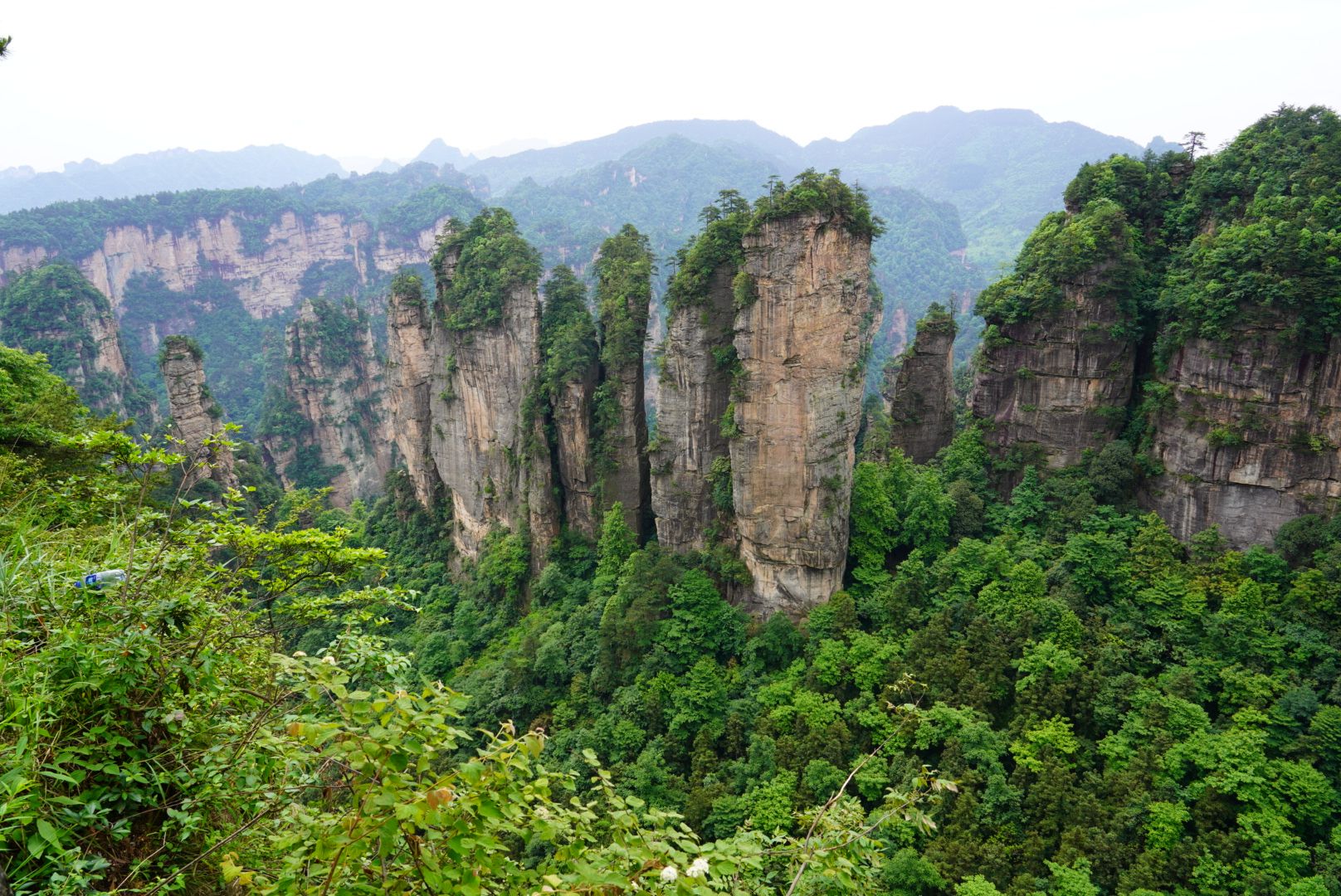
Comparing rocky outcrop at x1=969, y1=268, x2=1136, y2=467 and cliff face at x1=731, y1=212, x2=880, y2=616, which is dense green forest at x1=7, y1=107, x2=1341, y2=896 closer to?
rocky outcrop at x1=969, y1=268, x2=1136, y2=467

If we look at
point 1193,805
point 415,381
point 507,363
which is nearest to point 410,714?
point 1193,805

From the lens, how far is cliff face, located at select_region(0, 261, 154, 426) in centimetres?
5878

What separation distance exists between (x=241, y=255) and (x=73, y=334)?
60.3m

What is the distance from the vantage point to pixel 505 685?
26266 mm

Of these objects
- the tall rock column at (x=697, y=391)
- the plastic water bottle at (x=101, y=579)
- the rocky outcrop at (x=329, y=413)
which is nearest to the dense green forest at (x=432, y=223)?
the rocky outcrop at (x=329, y=413)

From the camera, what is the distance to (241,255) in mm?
114062

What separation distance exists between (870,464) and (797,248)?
Result: 28.2ft

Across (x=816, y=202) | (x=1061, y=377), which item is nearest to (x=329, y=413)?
(x=816, y=202)

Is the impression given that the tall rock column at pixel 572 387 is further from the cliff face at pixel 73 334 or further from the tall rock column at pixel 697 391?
the cliff face at pixel 73 334

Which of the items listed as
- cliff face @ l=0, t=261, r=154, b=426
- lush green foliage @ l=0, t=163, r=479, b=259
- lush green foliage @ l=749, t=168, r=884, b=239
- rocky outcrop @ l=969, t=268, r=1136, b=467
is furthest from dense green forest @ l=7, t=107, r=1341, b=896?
lush green foliage @ l=0, t=163, r=479, b=259

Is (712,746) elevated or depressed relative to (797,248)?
depressed

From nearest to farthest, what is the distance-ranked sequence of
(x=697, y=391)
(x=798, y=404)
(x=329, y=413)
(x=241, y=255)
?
(x=798, y=404)
(x=697, y=391)
(x=329, y=413)
(x=241, y=255)

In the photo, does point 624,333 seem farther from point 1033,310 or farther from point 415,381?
point 415,381

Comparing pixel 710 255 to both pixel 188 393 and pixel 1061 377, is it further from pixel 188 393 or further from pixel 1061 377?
pixel 188 393
